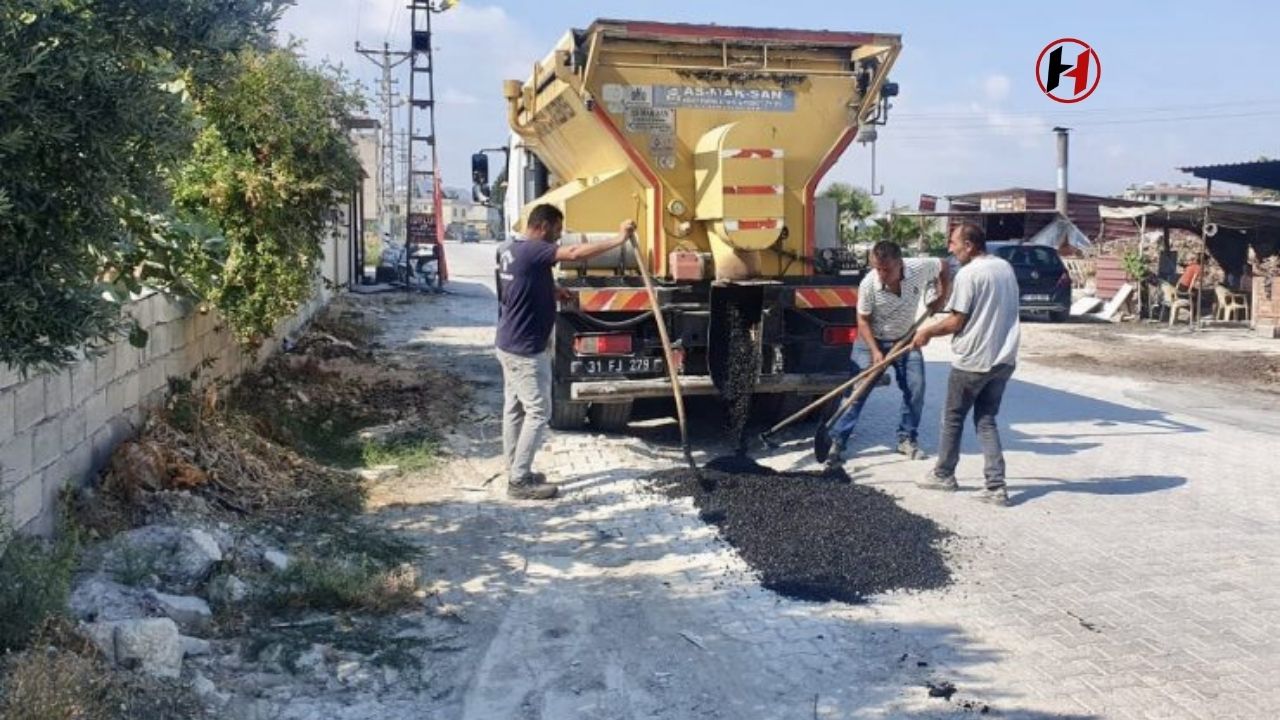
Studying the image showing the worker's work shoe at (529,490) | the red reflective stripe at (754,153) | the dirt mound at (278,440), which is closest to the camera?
the dirt mound at (278,440)

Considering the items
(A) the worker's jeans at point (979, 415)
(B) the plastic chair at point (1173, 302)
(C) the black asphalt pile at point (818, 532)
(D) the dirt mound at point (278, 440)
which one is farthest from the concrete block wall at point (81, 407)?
(B) the plastic chair at point (1173, 302)

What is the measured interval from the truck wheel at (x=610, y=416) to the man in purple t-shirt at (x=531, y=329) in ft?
4.94

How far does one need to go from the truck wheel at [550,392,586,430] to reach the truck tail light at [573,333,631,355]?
23.9 inches

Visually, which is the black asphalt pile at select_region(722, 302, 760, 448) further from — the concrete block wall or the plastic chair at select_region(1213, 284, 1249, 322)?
the plastic chair at select_region(1213, 284, 1249, 322)

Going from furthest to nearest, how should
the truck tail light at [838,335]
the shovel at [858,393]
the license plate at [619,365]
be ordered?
the truck tail light at [838,335], the license plate at [619,365], the shovel at [858,393]

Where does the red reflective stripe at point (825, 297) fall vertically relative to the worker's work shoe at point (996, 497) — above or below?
above

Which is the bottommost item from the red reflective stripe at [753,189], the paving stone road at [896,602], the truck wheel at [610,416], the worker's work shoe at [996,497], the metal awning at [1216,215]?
the paving stone road at [896,602]

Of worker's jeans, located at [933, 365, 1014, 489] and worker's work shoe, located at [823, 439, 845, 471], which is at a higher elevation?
worker's jeans, located at [933, 365, 1014, 489]

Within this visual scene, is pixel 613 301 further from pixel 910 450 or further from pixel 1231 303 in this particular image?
pixel 1231 303

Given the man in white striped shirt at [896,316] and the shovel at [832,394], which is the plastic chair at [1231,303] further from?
the shovel at [832,394]

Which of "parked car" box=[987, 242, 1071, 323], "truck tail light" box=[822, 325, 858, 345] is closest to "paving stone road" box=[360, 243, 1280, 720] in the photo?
"truck tail light" box=[822, 325, 858, 345]

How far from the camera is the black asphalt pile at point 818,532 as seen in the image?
5.43 m

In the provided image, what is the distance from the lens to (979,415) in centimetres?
710

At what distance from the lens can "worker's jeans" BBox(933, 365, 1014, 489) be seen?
695 cm
